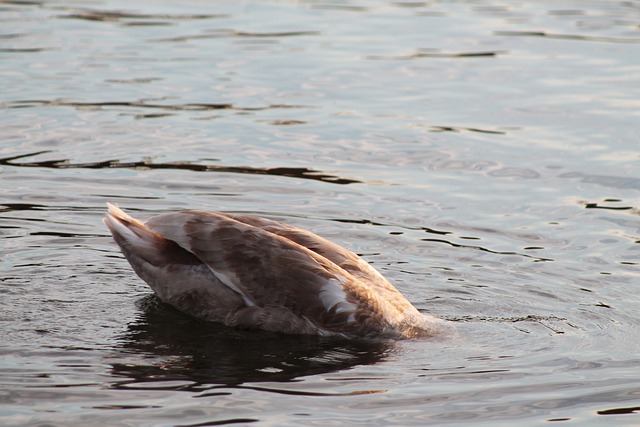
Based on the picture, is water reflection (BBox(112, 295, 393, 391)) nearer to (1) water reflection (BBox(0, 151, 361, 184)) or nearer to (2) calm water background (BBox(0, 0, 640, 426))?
(2) calm water background (BBox(0, 0, 640, 426))

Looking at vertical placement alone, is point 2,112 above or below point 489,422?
above

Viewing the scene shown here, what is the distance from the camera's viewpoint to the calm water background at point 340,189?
8172 millimetres

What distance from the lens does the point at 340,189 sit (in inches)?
504

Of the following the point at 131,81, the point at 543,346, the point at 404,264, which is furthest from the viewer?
the point at 131,81

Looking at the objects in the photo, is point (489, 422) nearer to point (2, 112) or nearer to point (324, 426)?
point (324, 426)

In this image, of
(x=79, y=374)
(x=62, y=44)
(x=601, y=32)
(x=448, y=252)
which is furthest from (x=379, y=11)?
(x=79, y=374)

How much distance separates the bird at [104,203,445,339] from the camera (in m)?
9.28

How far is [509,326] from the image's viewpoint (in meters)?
9.49

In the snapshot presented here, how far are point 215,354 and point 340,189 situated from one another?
164 inches

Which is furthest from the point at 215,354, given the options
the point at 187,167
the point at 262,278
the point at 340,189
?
the point at 187,167

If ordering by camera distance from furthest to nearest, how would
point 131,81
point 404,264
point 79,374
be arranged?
point 131,81 < point 404,264 < point 79,374

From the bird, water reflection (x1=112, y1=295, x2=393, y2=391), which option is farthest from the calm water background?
the bird

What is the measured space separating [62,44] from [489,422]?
12.0 meters

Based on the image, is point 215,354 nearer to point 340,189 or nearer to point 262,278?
point 262,278
